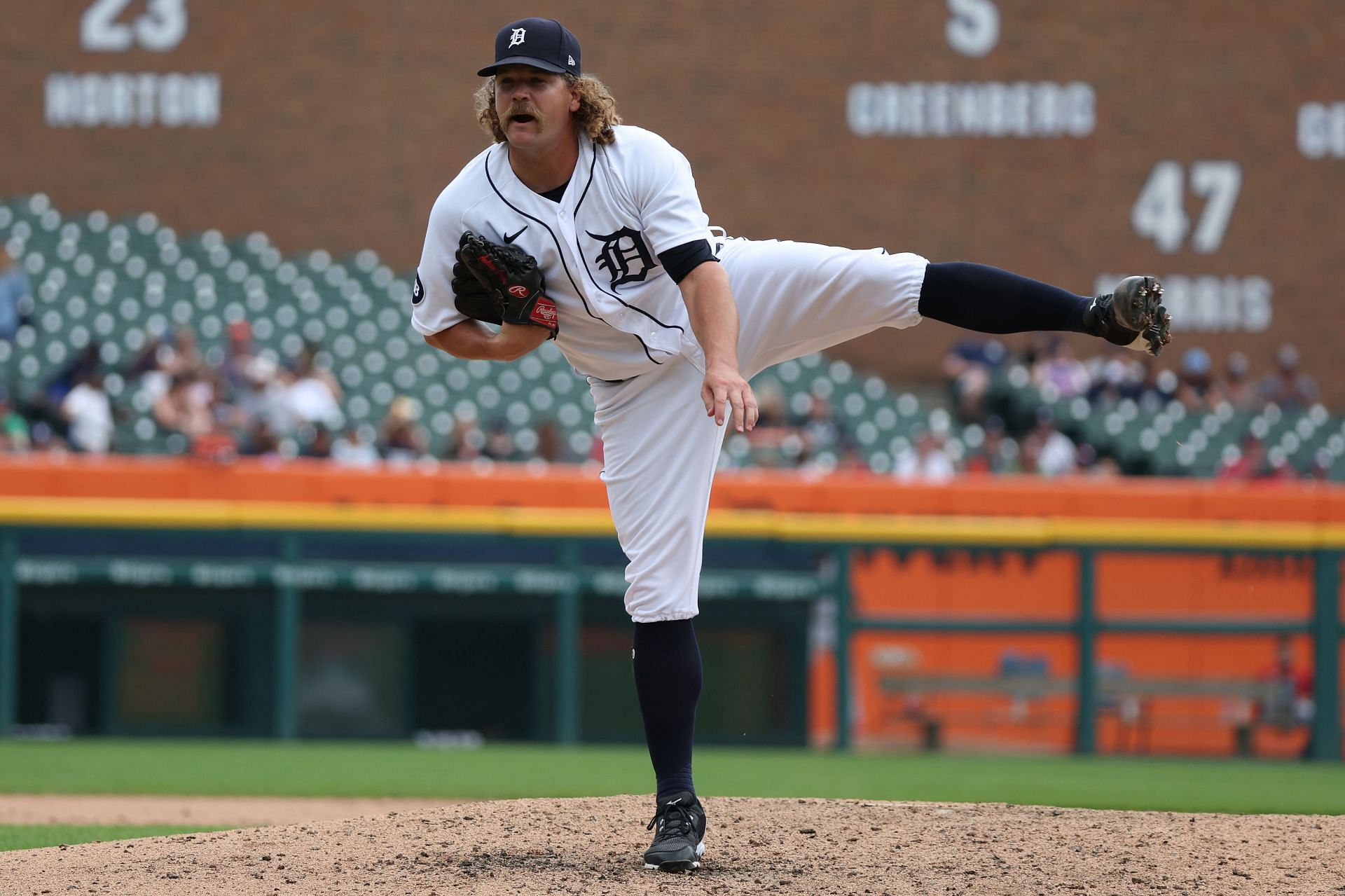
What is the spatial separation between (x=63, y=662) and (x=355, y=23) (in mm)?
10099

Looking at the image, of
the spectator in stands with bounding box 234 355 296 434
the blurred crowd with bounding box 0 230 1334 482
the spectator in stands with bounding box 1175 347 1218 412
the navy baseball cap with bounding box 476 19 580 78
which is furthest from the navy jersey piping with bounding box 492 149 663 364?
the spectator in stands with bounding box 1175 347 1218 412

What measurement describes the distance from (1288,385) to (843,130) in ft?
15.7

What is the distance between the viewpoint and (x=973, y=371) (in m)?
14.3

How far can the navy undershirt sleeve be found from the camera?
355cm

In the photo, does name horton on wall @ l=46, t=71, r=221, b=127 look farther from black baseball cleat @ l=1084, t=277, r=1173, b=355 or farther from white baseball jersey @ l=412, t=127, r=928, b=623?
black baseball cleat @ l=1084, t=277, r=1173, b=355

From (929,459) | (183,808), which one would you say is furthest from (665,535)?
(929,459)

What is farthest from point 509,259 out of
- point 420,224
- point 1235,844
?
point 420,224

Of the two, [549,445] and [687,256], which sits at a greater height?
[687,256]

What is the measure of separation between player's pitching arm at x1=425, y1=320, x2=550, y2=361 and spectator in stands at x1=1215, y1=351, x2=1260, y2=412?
462 inches

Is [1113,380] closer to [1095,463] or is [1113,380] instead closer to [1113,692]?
[1095,463]

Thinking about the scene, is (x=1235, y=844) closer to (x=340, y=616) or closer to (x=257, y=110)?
(x=340, y=616)

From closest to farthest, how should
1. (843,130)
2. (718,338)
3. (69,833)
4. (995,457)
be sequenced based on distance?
1. (718,338)
2. (69,833)
3. (995,457)
4. (843,130)

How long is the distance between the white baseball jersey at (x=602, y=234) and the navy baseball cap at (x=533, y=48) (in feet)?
0.79

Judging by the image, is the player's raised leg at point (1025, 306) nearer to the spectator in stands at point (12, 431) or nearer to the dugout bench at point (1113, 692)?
the dugout bench at point (1113, 692)
